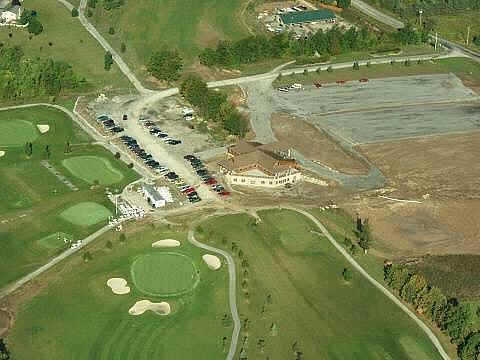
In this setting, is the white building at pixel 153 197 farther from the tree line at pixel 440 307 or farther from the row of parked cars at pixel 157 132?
the tree line at pixel 440 307

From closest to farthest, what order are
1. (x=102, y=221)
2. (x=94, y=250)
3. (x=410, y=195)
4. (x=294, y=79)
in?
(x=94, y=250) < (x=102, y=221) < (x=410, y=195) < (x=294, y=79)

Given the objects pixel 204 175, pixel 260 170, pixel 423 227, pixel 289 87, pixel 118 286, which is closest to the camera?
pixel 118 286

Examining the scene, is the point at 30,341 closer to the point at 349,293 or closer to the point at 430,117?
the point at 349,293

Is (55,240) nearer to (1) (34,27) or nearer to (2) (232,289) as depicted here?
(2) (232,289)

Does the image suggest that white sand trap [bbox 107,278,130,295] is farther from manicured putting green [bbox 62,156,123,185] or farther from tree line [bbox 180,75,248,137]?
tree line [bbox 180,75,248,137]

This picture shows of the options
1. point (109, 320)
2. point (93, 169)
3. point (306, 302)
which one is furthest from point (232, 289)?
point (93, 169)

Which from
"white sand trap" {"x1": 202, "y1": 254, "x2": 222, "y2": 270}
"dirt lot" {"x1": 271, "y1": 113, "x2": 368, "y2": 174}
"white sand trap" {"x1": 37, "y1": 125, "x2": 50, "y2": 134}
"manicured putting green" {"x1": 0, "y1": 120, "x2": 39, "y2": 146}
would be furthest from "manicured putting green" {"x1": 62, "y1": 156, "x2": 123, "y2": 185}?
"dirt lot" {"x1": 271, "y1": 113, "x2": 368, "y2": 174}

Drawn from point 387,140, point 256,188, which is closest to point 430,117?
point 387,140
